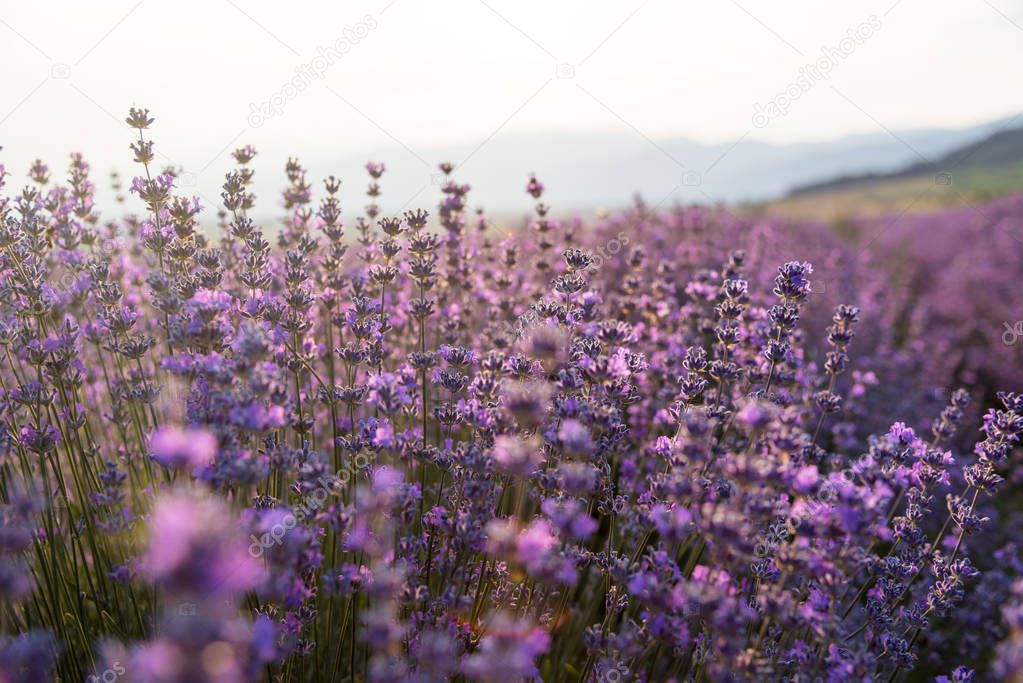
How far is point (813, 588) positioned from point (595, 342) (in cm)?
131

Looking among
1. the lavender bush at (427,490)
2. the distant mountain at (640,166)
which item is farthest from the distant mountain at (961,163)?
the lavender bush at (427,490)

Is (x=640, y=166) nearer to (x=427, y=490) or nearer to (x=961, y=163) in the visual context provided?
(x=961, y=163)

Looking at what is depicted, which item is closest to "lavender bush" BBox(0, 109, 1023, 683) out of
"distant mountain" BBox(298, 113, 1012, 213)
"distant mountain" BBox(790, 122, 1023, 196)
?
"distant mountain" BBox(298, 113, 1012, 213)

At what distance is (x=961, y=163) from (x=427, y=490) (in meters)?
56.9

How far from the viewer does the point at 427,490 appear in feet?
11.7

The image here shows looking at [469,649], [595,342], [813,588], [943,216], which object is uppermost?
[943,216]

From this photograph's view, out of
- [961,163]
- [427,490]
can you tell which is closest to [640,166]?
[961,163]

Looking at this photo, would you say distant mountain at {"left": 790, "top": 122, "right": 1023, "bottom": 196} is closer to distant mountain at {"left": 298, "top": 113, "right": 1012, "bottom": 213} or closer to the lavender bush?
distant mountain at {"left": 298, "top": 113, "right": 1012, "bottom": 213}

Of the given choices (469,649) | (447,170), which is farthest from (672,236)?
(469,649)

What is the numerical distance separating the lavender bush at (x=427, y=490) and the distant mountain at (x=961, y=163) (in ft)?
154

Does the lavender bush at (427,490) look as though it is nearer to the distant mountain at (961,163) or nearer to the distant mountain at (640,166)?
the distant mountain at (640,166)

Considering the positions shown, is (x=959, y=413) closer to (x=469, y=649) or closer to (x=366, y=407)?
(x=469, y=649)

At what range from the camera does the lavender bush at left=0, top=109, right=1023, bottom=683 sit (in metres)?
1.83

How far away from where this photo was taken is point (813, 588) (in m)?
2.63
